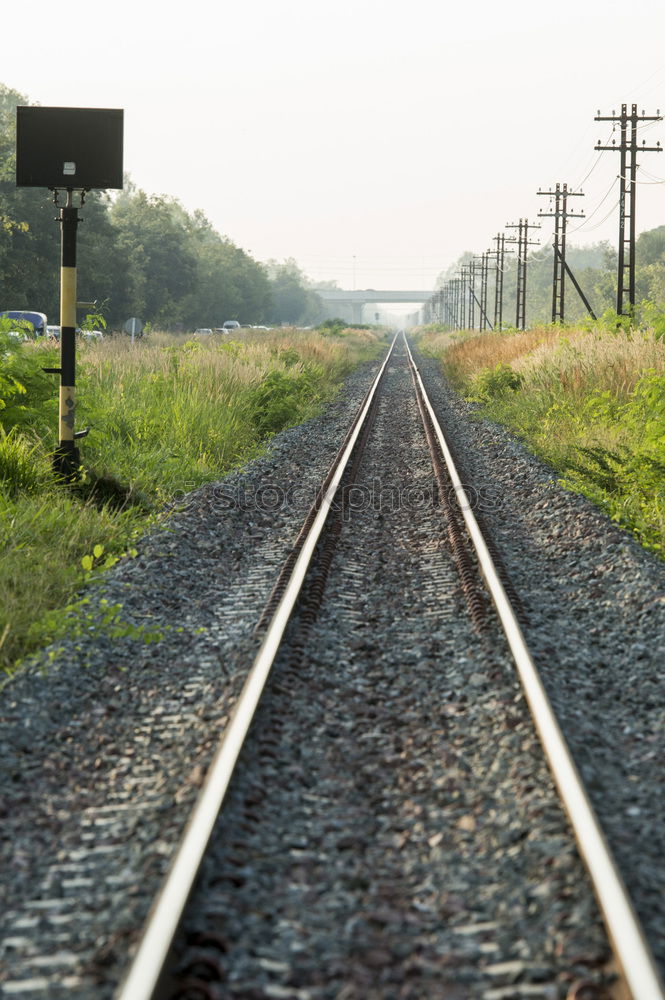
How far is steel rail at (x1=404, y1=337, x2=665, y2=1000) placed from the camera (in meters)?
2.47

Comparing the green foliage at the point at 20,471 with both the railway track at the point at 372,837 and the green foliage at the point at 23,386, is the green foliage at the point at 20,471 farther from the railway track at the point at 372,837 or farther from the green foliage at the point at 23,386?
the railway track at the point at 372,837

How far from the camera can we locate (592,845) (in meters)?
3.10

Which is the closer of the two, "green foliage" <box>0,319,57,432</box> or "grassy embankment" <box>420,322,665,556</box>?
"green foliage" <box>0,319,57,432</box>

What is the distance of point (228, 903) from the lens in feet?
9.62

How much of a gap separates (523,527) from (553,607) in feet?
8.38

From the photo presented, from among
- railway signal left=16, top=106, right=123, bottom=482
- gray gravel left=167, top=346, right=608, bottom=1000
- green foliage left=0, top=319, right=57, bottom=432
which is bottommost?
gray gravel left=167, top=346, right=608, bottom=1000

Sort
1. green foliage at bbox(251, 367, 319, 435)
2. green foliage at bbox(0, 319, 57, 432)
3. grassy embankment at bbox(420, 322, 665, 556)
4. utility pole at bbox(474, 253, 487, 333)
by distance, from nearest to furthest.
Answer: green foliage at bbox(0, 319, 57, 432) → grassy embankment at bbox(420, 322, 665, 556) → green foliage at bbox(251, 367, 319, 435) → utility pole at bbox(474, 253, 487, 333)

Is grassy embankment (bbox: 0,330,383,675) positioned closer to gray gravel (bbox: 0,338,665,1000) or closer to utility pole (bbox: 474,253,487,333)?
gray gravel (bbox: 0,338,665,1000)

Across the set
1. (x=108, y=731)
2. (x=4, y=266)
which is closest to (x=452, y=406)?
(x=108, y=731)

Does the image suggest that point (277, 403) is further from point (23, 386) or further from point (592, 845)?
point (592, 845)

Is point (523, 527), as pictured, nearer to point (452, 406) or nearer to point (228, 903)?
point (228, 903)

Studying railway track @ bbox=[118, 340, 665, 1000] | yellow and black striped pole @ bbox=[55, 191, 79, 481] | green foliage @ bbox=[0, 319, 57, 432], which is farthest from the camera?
green foliage @ bbox=[0, 319, 57, 432]

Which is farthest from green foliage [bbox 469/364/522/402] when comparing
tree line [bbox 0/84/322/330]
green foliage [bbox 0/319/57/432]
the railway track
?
the railway track

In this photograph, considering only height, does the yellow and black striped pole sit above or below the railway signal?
below
